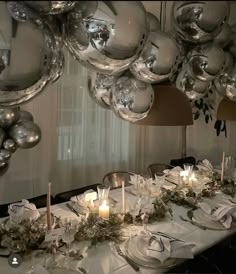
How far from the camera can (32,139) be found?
1.96 metres

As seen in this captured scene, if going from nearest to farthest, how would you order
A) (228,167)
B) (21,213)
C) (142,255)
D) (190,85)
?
1. (142,255)
2. (21,213)
3. (190,85)
4. (228,167)

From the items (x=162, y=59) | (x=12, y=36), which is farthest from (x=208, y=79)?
(x=12, y=36)

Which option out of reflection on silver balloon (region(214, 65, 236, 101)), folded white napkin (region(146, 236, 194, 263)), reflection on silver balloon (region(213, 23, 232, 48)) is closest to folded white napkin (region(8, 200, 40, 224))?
folded white napkin (region(146, 236, 194, 263))

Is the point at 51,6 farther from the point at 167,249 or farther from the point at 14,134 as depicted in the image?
the point at 14,134

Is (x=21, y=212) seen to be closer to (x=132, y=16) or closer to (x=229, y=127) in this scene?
(x=132, y=16)

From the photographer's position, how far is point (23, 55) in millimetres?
802

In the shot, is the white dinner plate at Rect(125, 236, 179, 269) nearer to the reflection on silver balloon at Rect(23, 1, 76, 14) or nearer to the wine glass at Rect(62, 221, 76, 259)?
the wine glass at Rect(62, 221, 76, 259)

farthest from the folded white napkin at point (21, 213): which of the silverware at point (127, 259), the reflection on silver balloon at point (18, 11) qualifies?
the reflection on silver balloon at point (18, 11)

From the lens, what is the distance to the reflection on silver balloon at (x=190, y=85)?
2.17 m

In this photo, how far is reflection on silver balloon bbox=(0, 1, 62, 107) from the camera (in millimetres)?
785

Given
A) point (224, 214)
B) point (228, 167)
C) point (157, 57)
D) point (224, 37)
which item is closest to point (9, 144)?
point (157, 57)

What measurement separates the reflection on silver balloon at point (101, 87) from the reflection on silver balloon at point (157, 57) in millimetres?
394

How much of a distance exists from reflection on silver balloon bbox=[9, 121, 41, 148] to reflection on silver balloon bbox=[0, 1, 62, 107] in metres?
1.05

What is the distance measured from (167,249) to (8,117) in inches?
45.8
